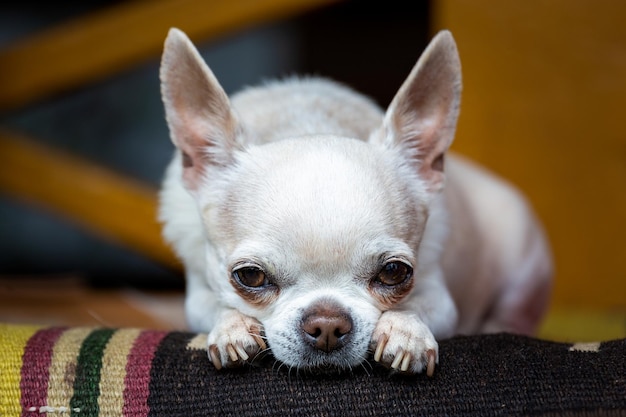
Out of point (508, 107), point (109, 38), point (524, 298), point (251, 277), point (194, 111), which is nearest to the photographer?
point (251, 277)

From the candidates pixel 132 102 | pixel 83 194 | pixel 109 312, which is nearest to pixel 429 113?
pixel 109 312

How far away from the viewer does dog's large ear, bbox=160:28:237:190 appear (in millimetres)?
1932

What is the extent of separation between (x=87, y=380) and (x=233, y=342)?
316 mm

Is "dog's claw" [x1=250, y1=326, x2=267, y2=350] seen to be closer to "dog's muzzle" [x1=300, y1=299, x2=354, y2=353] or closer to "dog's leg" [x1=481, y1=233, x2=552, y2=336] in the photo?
"dog's muzzle" [x1=300, y1=299, x2=354, y2=353]

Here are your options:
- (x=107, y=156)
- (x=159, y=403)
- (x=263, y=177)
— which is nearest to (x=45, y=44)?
(x=107, y=156)

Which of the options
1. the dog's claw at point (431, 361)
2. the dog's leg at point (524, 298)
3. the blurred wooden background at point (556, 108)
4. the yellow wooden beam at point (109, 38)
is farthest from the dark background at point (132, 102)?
the dog's claw at point (431, 361)

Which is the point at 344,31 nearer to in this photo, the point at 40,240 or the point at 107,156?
the point at 107,156

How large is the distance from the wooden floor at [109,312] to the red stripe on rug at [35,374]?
3.93ft

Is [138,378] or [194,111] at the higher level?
[194,111]

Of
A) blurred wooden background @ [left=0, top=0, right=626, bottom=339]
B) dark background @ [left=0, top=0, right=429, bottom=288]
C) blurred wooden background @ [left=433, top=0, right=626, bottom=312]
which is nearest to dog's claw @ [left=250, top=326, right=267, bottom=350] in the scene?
blurred wooden background @ [left=0, top=0, right=626, bottom=339]

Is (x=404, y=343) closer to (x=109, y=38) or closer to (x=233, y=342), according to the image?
(x=233, y=342)

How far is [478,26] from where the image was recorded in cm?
368

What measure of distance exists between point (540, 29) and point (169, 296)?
227 centimetres

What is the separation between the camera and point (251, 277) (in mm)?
1812
